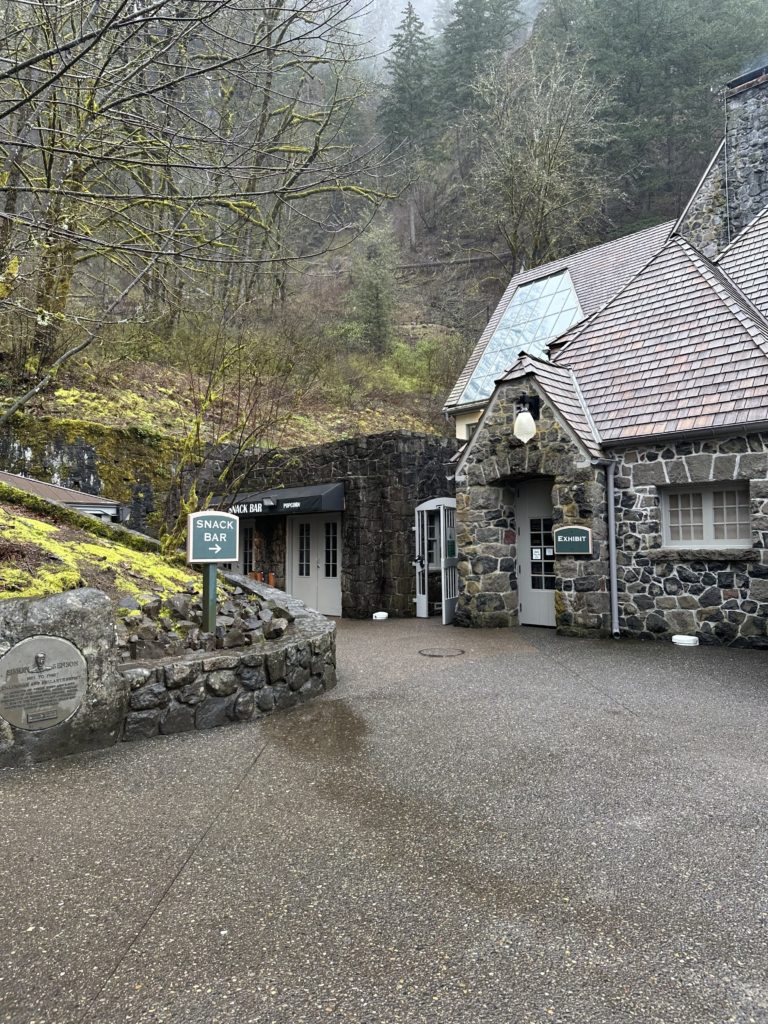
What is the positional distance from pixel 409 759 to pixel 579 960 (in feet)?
7.21

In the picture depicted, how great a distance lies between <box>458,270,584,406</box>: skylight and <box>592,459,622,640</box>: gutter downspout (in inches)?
248

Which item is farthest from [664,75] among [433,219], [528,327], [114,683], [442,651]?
[114,683]

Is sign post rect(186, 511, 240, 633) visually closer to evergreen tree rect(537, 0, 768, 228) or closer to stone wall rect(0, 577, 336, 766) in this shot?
stone wall rect(0, 577, 336, 766)

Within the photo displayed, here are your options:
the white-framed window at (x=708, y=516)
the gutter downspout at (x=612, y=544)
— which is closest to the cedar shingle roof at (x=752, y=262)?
the white-framed window at (x=708, y=516)

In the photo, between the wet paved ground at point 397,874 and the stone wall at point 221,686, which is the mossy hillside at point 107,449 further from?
the wet paved ground at point 397,874

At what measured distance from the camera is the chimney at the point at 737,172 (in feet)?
45.4

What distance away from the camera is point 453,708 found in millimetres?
5730

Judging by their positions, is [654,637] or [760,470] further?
[654,637]

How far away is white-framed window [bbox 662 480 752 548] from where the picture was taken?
866 centimetres

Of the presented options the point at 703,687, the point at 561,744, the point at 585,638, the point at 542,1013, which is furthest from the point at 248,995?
the point at 585,638

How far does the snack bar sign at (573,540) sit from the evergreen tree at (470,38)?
102ft

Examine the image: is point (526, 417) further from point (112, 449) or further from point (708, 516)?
point (112, 449)

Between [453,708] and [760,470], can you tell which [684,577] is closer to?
[760,470]

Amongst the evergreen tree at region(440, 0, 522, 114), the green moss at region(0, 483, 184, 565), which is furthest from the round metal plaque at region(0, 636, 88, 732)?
the evergreen tree at region(440, 0, 522, 114)
